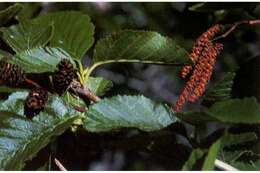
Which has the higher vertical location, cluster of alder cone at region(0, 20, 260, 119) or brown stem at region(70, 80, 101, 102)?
cluster of alder cone at region(0, 20, 260, 119)

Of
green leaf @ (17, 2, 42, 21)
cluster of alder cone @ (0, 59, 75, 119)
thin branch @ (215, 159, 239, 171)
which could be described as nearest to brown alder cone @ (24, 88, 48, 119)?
cluster of alder cone @ (0, 59, 75, 119)

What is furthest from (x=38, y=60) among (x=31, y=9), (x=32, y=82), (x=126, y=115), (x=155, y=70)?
(x=155, y=70)

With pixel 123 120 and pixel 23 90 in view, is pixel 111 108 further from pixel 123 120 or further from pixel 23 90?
pixel 23 90

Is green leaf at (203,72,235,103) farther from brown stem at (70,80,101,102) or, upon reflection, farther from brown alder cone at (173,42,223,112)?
brown stem at (70,80,101,102)

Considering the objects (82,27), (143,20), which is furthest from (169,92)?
(82,27)

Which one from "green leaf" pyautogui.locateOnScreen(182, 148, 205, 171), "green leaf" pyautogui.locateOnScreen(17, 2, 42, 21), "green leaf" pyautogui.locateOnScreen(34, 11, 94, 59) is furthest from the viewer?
"green leaf" pyautogui.locateOnScreen(17, 2, 42, 21)

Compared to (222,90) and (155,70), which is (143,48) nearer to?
(222,90)
